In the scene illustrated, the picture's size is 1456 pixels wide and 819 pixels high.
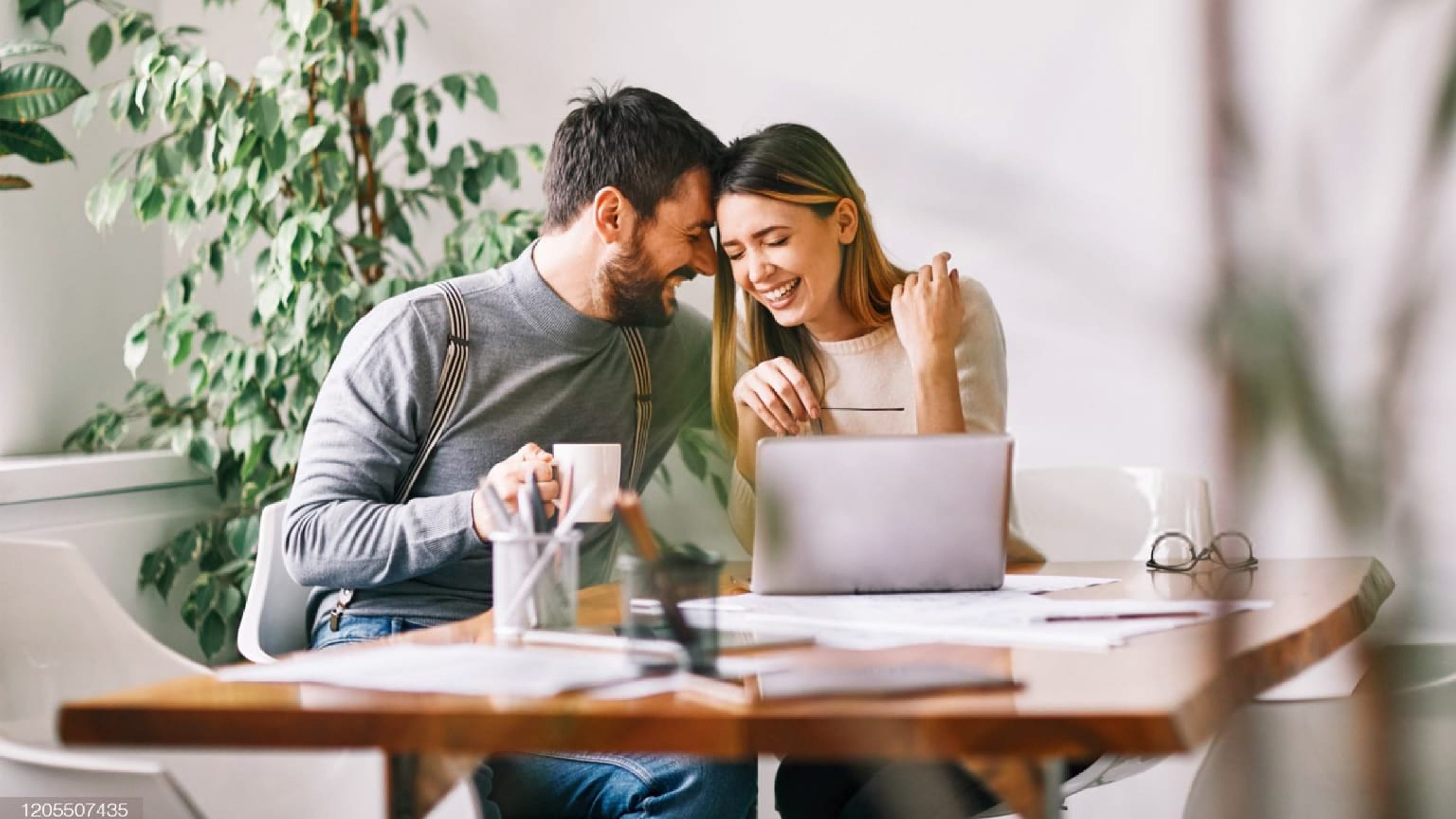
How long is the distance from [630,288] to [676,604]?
1.11 meters

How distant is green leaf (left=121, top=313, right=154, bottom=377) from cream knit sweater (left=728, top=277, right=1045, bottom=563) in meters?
1.03

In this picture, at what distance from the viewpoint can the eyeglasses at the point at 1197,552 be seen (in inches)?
9.1

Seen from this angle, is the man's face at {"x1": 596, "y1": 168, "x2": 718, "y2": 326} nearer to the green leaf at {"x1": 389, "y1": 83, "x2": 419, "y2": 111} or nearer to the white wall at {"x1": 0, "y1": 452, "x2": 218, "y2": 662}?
the green leaf at {"x1": 389, "y1": 83, "x2": 419, "y2": 111}

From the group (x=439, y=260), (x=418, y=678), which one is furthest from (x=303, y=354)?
(x=418, y=678)

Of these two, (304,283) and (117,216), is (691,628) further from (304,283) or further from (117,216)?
(117,216)

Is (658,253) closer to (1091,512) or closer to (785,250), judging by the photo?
(785,250)

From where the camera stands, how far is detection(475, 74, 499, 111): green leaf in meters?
2.17

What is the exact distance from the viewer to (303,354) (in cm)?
215

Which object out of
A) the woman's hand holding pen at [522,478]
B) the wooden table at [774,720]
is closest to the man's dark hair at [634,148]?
the woman's hand holding pen at [522,478]

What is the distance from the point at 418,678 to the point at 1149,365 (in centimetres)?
65

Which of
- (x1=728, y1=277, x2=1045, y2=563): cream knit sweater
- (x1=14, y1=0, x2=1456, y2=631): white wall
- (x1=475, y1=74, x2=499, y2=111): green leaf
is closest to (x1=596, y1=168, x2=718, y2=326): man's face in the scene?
(x1=728, y1=277, x2=1045, y2=563): cream knit sweater

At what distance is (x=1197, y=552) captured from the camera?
1621 millimetres

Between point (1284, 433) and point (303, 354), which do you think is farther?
point (303, 354)

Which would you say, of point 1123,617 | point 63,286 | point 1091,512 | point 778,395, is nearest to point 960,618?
point 1123,617
